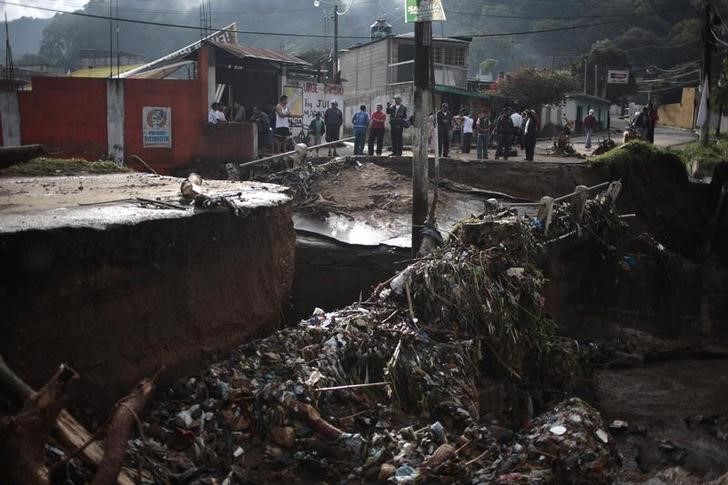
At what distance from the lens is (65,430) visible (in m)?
2.56

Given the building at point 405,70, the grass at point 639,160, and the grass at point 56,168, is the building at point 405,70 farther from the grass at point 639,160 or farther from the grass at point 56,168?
the grass at point 56,168

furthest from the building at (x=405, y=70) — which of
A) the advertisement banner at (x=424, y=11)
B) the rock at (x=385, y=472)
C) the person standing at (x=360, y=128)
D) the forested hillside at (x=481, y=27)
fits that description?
the rock at (x=385, y=472)

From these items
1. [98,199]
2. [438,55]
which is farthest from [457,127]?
[98,199]

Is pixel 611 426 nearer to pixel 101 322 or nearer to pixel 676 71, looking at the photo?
pixel 101 322

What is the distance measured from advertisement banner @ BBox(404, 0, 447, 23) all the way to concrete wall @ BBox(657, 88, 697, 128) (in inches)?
1171

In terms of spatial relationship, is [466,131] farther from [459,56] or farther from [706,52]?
[459,56]

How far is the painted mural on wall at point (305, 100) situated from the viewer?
2011 centimetres

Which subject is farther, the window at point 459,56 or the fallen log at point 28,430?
the window at point 459,56

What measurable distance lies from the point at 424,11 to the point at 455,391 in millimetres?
5050

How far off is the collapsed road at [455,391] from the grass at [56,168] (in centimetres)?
231

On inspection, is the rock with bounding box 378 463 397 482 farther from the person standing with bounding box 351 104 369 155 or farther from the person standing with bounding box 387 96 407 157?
the person standing with bounding box 351 104 369 155

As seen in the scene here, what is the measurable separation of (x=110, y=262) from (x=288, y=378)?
1.39 m

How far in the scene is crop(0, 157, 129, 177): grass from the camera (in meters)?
6.46

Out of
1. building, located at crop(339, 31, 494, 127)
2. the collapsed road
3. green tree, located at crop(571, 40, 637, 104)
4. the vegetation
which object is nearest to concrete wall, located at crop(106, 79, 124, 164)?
the collapsed road
